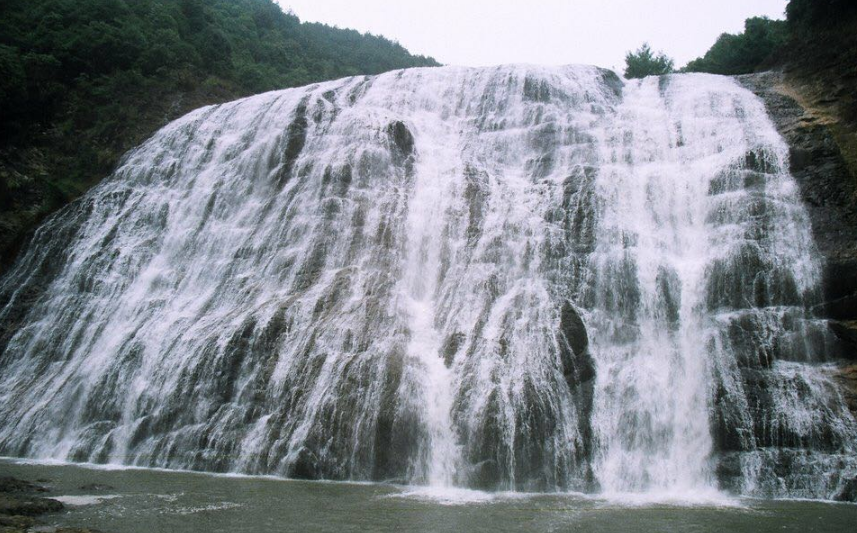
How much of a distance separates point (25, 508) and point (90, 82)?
29476 mm

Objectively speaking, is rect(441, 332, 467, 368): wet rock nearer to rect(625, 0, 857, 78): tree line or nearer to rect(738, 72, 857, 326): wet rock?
rect(738, 72, 857, 326): wet rock

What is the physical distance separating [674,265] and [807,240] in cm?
317

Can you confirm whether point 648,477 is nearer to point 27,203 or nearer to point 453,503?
point 453,503

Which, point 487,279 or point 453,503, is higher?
point 487,279

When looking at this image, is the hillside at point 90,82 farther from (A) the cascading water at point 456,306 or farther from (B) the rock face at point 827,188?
(B) the rock face at point 827,188

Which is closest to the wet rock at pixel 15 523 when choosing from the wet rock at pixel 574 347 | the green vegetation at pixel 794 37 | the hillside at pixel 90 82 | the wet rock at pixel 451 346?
the wet rock at pixel 451 346

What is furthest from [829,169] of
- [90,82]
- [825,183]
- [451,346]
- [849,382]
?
[90,82]

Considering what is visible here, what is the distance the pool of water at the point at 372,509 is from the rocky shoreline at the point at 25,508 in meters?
0.23

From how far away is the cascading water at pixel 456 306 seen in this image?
1302cm

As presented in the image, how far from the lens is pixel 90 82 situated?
31859mm

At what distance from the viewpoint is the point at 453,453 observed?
43.0ft

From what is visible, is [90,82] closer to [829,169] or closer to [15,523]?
[15,523]

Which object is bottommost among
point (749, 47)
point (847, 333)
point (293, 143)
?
point (847, 333)

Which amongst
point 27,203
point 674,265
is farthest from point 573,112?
point 27,203
